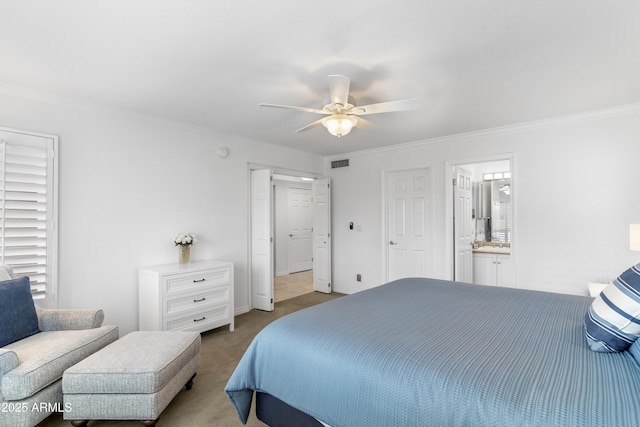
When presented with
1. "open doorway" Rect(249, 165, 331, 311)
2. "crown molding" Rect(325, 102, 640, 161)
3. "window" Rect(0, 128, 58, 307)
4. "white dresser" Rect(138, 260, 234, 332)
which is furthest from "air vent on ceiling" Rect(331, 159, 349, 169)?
"window" Rect(0, 128, 58, 307)

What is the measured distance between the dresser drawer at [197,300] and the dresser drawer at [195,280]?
63 millimetres

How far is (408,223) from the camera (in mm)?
4762

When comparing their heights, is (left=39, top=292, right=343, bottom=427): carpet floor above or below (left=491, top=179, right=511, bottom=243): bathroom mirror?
below

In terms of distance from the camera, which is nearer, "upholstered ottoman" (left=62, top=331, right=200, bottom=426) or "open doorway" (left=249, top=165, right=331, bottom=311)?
"upholstered ottoman" (left=62, top=331, right=200, bottom=426)

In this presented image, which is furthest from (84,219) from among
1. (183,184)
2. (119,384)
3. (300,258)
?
(300,258)

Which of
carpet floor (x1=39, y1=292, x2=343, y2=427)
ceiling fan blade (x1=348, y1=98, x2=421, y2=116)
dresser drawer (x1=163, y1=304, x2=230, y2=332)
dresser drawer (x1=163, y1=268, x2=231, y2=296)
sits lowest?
carpet floor (x1=39, y1=292, x2=343, y2=427)

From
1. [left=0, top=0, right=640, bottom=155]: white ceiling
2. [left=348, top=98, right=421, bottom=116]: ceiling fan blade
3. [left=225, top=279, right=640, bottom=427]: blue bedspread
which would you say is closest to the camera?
[left=225, top=279, right=640, bottom=427]: blue bedspread

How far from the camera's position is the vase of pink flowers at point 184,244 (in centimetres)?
353

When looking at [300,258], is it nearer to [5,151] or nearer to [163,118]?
[163,118]

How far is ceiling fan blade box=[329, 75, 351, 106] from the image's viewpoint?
6.99 ft

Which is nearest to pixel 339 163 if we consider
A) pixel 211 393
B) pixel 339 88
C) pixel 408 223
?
pixel 408 223

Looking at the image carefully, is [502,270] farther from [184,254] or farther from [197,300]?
[184,254]

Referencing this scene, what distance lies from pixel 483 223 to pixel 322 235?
268 centimetres

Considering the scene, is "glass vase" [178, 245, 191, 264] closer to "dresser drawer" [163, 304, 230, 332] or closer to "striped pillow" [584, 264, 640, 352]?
"dresser drawer" [163, 304, 230, 332]
